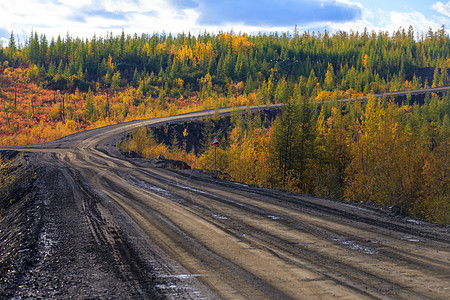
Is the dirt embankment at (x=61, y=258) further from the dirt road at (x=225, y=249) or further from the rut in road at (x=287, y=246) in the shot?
the rut in road at (x=287, y=246)

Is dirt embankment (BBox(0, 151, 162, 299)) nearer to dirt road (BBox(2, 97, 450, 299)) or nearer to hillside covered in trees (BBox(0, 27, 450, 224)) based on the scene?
dirt road (BBox(2, 97, 450, 299))

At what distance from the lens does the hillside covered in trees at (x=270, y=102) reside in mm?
26750

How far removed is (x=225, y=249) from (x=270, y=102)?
2717 inches

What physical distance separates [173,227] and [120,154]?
64.8 feet

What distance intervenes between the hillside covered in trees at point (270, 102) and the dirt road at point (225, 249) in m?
10.6

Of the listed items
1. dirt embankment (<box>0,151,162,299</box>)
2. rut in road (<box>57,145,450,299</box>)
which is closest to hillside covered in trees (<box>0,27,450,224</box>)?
rut in road (<box>57,145,450,299</box>)

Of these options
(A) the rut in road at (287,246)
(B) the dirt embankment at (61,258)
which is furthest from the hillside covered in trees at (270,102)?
(B) the dirt embankment at (61,258)

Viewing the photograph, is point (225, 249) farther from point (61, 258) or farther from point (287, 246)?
point (61, 258)

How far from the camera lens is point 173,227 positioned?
26.1ft

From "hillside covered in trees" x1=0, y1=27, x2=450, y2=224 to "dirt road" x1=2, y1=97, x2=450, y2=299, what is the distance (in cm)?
1061

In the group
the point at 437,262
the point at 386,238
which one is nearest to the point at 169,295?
the point at 437,262

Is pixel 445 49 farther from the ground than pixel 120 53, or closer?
farther from the ground

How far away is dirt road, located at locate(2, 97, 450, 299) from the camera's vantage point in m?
4.77

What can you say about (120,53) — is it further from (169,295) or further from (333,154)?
(169,295)
